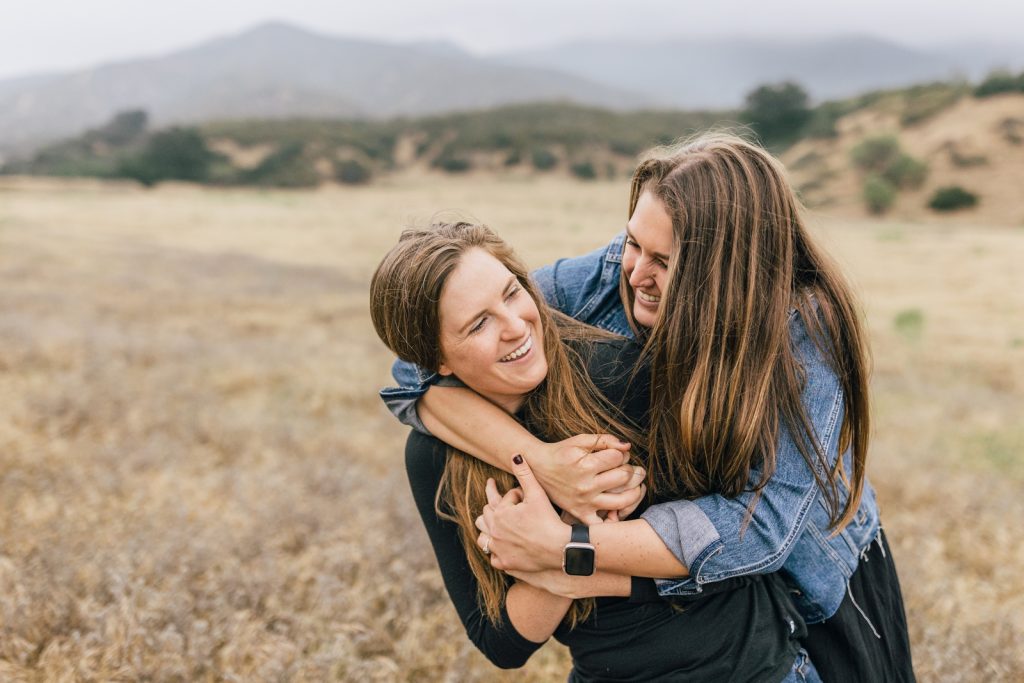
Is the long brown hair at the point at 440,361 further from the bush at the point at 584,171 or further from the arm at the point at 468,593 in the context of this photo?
the bush at the point at 584,171

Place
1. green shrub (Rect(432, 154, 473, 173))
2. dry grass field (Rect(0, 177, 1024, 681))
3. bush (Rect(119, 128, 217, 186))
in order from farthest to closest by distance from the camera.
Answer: green shrub (Rect(432, 154, 473, 173)) < bush (Rect(119, 128, 217, 186)) < dry grass field (Rect(0, 177, 1024, 681))

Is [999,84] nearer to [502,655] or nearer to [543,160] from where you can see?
[543,160]

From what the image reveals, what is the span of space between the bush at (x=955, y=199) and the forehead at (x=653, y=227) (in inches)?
1430

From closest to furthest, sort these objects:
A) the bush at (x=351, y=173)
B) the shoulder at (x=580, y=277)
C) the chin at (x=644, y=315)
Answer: the chin at (x=644, y=315), the shoulder at (x=580, y=277), the bush at (x=351, y=173)

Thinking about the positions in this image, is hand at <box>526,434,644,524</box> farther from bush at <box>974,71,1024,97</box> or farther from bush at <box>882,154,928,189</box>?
bush at <box>974,71,1024,97</box>

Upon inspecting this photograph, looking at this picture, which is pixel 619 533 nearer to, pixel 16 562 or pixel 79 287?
pixel 16 562

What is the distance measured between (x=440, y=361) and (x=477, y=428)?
260mm

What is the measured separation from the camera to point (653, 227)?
2049mm

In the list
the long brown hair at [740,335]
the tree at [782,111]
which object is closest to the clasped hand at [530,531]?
the long brown hair at [740,335]

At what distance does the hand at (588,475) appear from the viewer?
69.1 inches

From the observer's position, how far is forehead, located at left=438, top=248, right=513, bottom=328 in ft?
6.11

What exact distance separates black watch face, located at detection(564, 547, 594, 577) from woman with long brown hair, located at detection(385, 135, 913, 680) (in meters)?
0.04

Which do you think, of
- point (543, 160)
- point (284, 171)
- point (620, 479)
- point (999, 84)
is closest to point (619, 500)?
point (620, 479)

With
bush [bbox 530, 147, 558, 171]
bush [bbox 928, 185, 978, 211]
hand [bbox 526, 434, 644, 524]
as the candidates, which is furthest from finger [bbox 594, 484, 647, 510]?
bush [bbox 530, 147, 558, 171]
